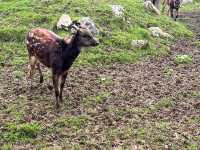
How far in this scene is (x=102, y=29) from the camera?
65.6ft

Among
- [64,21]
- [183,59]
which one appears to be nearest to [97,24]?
[64,21]

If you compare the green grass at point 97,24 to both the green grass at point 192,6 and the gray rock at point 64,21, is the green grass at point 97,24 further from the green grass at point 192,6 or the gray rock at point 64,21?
the green grass at point 192,6

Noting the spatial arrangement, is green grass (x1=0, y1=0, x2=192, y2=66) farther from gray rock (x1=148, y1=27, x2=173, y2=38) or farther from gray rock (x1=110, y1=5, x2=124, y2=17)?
gray rock (x1=148, y1=27, x2=173, y2=38)

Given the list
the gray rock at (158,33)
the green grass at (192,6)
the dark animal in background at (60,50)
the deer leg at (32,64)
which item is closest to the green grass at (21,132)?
the dark animal in background at (60,50)

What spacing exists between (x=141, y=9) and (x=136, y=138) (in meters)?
15.2

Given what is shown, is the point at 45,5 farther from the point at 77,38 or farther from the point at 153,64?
the point at 77,38

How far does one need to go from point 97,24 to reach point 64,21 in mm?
1668

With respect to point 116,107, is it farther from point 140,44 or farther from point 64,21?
point 64,21

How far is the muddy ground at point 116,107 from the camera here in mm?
10531

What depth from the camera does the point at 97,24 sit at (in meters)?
20.5

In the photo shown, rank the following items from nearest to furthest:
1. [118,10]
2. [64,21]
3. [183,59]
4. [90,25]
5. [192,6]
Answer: [183,59], [90,25], [64,21], [118,10], [192,6]

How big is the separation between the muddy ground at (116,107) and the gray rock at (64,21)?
3536 millimetres

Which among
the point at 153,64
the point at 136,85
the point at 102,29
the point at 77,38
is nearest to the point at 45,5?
the point at 102,29

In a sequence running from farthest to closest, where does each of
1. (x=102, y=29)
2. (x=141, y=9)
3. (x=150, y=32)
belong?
(x=141, y=9) < (x=150, y=32) < (x=102, y=29)
